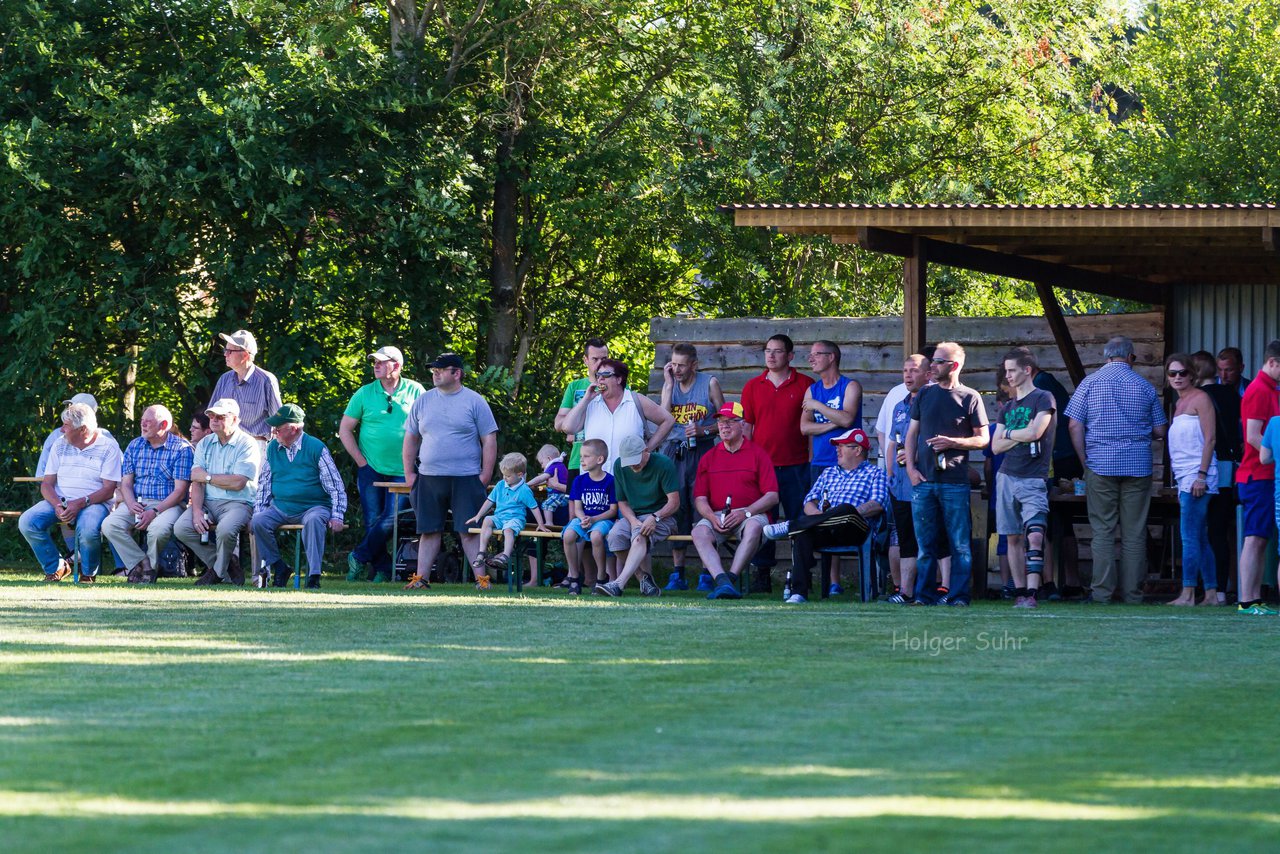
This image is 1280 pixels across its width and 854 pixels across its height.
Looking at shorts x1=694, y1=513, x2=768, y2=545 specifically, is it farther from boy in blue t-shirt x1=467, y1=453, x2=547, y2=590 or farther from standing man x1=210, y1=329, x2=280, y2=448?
standing man x1=210, y1=329, x2=280, y2=448

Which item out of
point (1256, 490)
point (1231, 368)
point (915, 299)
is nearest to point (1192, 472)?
point (1256, 490)

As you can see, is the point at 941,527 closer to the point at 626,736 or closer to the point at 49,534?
the point at 49,534

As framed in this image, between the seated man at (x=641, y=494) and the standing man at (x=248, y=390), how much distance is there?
3.04 m

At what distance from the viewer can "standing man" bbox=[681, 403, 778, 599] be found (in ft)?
43.9

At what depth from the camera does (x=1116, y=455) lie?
13508 mm

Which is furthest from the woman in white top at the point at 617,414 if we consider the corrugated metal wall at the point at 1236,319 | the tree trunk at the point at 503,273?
the tree trunk at the point at 503,273

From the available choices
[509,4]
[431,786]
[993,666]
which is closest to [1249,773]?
[431,786]

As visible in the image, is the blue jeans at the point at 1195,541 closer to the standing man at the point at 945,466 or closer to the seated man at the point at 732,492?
the standing man at the point at 945,466

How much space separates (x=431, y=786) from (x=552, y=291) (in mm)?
16657

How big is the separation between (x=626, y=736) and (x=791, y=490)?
8.72m

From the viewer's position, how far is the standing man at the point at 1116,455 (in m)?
13.5

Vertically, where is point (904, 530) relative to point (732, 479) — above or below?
below

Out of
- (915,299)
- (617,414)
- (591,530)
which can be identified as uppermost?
(915,299)

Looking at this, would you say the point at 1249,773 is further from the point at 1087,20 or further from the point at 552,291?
the point at 1087,20
